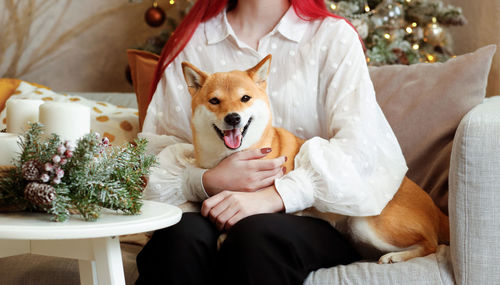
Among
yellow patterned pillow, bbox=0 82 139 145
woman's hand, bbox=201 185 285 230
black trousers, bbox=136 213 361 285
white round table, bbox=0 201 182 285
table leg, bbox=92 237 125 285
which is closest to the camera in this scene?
white round table, bbox=0 201 182 285

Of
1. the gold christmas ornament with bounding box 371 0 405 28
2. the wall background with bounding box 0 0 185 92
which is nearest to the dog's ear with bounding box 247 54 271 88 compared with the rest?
the gold christmas ornament with bounding box 371 0 405 28

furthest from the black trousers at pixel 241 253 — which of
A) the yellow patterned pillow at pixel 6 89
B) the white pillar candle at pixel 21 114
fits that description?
the yellow patterned pillow at pixel 6 89

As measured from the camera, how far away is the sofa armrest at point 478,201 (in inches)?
40.6

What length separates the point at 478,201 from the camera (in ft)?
3.43

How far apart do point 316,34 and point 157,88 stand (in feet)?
1.65

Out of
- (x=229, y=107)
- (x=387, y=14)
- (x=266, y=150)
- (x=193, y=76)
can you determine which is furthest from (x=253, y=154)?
(x=387, y=14)

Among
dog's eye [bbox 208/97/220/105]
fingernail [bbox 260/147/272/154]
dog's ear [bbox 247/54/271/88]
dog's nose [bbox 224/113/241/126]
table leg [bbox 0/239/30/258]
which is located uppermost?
dog's ear [bbox 247/54/271/88]

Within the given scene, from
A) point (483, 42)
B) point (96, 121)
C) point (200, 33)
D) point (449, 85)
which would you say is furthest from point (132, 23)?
point (449, 85)

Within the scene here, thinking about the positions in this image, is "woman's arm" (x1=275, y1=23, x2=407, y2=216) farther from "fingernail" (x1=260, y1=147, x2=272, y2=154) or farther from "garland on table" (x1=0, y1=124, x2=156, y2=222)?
"garland on table" (x1=0, y1=124, x2=156, y2=222)

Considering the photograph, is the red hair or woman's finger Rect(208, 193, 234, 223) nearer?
woman's finger Rect(208, 193, 234, 223)

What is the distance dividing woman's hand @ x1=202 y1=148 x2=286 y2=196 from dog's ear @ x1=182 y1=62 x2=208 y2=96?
20 cm

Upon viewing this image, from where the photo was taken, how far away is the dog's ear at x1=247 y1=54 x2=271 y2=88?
47.4 inches

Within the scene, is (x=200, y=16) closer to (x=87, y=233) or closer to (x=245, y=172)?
(x=245, y=172)

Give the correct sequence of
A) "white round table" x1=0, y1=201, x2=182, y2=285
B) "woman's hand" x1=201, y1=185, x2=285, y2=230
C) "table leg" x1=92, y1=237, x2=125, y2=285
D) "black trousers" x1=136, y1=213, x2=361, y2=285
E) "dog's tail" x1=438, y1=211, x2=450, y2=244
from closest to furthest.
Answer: "white round table" x1=0, y1=201, x2=182, y2=285, "table leg" x1=92, y1=237, x2=125, y2=285, "black trousers" x1=136, y1=213, x2=361, y2=285, "woman's hand" x1=201, y1=185, x2=285, y2=230, "dog's tail" x1=438, y1=211, x2=450, y2=244
